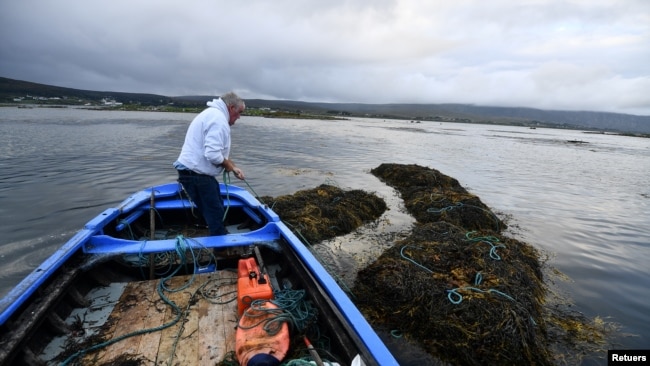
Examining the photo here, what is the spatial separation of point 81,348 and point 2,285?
14.9 feet

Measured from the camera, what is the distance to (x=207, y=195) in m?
5.29

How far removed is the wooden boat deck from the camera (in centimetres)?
313

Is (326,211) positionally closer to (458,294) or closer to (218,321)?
(458,294)

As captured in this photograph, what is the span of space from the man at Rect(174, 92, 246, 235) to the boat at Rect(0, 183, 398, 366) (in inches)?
29.0

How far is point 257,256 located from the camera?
463 cm

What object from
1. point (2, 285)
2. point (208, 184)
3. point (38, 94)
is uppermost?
point (38, 94)

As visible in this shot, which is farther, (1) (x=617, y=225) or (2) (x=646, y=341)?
(1) (x=617, y=225)

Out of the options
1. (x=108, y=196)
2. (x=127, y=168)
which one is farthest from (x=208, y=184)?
(x=127, y=168)

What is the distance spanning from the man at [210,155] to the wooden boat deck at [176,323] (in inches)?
51.6

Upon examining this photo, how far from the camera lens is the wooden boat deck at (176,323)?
10.3 feet

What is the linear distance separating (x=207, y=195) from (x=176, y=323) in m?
2.21

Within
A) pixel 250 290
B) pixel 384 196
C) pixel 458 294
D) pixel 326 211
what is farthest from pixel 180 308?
pixel 384 196

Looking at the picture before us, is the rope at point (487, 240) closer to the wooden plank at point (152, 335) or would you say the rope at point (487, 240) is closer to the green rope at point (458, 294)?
the green rope at point (458, 294)

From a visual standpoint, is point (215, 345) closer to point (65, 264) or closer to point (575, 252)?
point (65, 264)
